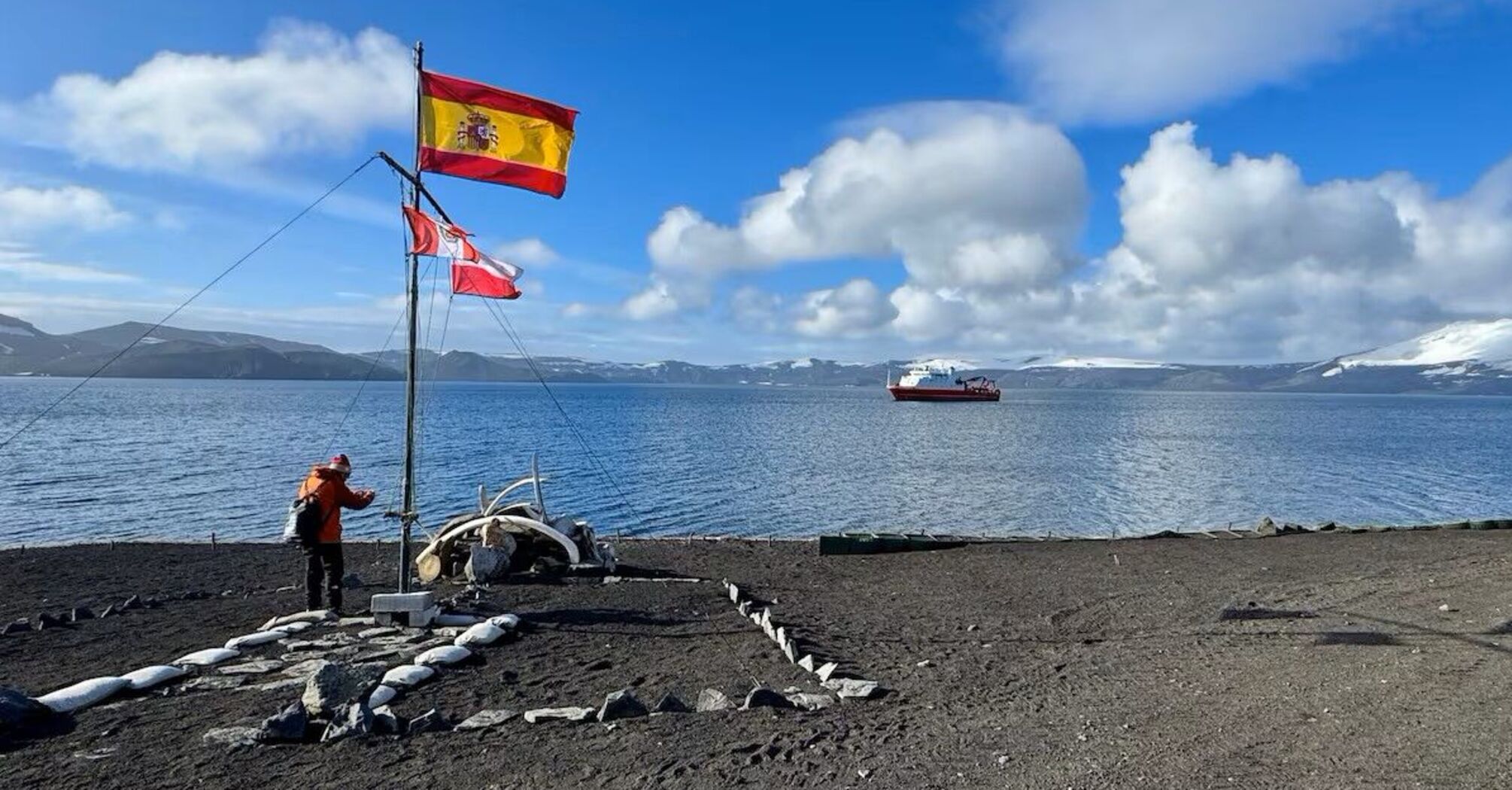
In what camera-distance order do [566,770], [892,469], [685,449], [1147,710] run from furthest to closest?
1. [685,449]
2. [892,469]
3. [1147,710]
4. [566,770]

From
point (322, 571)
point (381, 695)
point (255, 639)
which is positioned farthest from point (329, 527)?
point (381, 695)

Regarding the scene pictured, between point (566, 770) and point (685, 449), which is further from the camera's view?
point (685, 449)

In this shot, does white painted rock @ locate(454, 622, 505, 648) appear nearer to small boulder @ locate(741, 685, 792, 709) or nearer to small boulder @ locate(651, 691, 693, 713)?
small boulder @ locate(651, 691, 693, 713)

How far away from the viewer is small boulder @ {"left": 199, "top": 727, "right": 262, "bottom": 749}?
7726 millimetres

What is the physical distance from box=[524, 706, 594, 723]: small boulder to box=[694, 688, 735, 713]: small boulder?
3.41ft

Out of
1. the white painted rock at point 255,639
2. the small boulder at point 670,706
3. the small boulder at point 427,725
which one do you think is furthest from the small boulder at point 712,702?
the white painted rock at point 255,639

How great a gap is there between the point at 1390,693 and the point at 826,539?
43.7ft

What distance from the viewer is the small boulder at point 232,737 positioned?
7.73m

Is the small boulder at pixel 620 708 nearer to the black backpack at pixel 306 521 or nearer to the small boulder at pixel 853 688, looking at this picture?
the small boulder at pixel 853 688

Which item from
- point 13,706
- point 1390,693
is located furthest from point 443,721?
point 1390,693

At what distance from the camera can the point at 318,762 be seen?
7387 mm

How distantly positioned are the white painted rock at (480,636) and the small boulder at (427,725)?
2.71 m

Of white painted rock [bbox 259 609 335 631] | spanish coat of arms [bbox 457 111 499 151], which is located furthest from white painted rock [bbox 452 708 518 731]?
spanish coat of arms [bbox 457 111 499 151]

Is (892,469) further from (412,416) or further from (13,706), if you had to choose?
(13,706)
